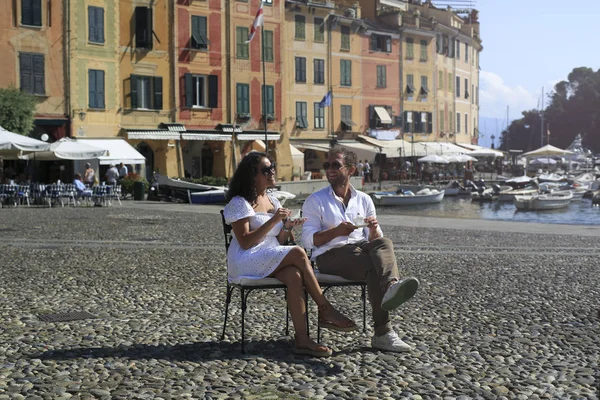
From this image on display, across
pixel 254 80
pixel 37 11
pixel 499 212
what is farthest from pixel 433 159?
pixel 37 11

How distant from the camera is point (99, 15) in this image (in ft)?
121

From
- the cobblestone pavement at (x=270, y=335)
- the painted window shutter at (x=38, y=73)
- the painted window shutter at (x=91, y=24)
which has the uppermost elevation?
the painted window shutter at (x=91, y=24)

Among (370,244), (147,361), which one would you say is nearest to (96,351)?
(147,361)

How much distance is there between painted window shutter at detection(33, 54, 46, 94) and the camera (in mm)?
34938

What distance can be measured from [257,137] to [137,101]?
738 cm

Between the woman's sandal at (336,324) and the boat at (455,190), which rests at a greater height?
the woman's sandal at (336,324)

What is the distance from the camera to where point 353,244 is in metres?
6.54

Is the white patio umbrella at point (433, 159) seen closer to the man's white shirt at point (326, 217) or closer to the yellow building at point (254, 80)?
the yellow building at point (254, 80)

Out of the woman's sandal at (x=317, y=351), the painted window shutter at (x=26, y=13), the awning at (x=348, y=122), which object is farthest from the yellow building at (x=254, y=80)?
the woman's sandal at (x=317, y=351)

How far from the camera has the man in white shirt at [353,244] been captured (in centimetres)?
609

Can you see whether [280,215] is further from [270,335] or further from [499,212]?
[499,212]

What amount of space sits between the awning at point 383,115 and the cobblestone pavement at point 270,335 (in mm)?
41058

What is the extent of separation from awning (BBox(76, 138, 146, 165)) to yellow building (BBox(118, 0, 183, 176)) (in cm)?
177

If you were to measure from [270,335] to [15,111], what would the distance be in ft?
88.8
